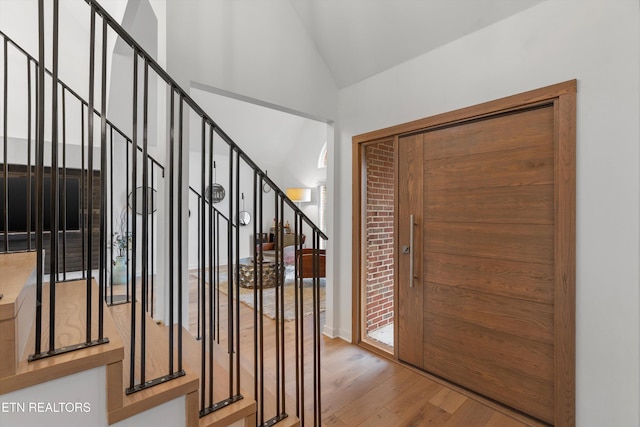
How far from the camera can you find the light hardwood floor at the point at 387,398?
199cm

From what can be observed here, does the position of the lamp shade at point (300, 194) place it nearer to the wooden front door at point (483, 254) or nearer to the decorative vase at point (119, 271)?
the decorative vase at point (119, 271)

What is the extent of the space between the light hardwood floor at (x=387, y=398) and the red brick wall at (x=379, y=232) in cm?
52

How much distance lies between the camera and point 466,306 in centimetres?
227

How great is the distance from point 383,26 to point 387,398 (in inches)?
108

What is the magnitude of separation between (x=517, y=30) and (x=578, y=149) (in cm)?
83

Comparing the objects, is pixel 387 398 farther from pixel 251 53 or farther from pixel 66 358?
pixel 251 53

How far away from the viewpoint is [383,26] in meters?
2.50

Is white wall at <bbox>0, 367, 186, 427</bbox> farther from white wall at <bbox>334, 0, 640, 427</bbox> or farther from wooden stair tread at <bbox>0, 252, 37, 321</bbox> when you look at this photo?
white wall at <bbox>334, 0, 640, 427</bbox>

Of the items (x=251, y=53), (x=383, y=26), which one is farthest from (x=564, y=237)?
(x=251, y=53)

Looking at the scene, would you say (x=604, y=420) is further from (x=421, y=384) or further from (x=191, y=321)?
(x=191, y=321)

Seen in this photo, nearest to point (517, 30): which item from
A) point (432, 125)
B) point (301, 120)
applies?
point (432, 125)

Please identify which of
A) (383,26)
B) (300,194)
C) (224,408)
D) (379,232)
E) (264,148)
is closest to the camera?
(224,408)

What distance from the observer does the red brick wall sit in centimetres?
311

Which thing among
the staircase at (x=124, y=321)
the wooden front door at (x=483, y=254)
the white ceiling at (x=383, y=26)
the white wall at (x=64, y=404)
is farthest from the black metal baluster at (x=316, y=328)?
the white ceiling at (x=383, y=26)
